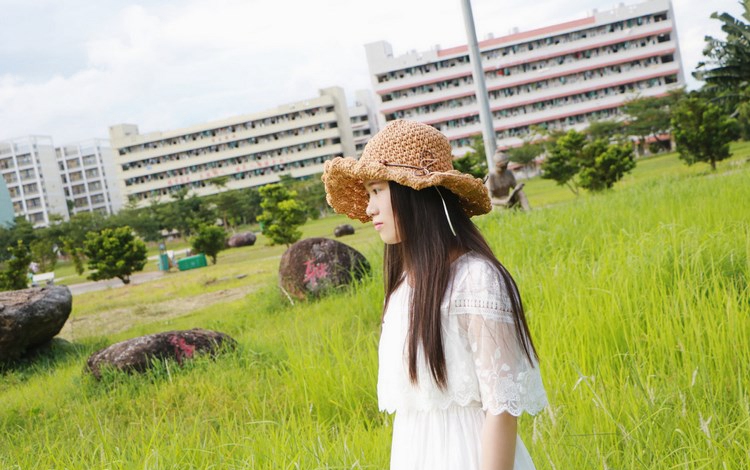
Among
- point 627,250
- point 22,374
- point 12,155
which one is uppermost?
point 12,155

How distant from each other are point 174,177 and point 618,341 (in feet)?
240

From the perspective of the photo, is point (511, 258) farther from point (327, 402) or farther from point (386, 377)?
point (386, 377)

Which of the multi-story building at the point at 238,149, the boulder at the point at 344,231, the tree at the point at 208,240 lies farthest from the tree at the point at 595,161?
the multi-story building at the point at 238,149

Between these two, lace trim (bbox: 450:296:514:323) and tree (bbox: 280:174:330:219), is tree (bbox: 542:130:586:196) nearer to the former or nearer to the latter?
lace trim (bbox: 450:296:514:323)

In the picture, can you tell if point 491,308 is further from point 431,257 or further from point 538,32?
point 538,32

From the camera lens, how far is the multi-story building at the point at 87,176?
87750 mm

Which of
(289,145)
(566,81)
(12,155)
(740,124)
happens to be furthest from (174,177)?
(740,124)

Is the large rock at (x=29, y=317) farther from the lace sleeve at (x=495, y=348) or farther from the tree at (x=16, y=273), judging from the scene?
the tree at (x=16, y=273)

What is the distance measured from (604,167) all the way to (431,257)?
1767 cm

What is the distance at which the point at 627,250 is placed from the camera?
15.7ft

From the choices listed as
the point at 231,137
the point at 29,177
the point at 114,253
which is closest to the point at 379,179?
the point at 114,253

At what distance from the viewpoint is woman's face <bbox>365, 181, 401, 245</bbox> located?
1.76 meters

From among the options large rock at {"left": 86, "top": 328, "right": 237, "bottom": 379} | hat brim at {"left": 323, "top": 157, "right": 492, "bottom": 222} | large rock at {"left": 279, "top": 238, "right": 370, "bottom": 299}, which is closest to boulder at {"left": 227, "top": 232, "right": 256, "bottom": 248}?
large rock at {"left": 279, "top": 238, "right": 370, "bottom": 299}

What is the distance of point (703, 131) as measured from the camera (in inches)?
773
